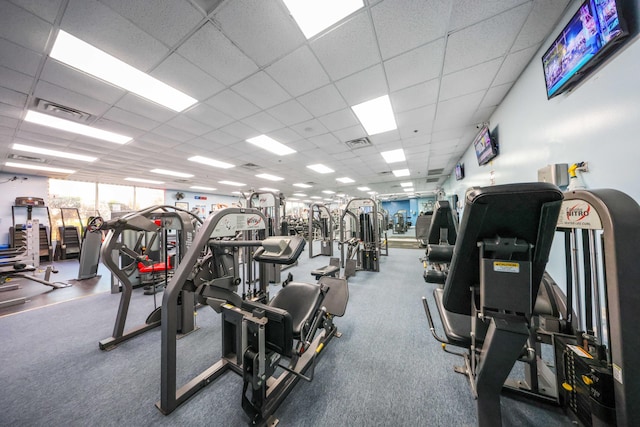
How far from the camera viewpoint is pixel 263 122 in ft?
12.5

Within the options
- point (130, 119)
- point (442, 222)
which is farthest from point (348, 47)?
point (130, 119)

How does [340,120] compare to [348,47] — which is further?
[340,120]

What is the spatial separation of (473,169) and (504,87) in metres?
2.65

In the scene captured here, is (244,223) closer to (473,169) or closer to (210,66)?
(210,66)

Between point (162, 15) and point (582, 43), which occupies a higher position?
point (162, 15)

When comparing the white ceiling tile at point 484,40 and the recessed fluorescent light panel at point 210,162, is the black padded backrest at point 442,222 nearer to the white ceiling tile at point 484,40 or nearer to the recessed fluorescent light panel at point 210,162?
the white ceiling tile at point 484,40

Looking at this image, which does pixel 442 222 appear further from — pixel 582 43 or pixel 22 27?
pixel 22 27

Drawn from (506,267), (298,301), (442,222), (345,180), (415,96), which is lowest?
(298,301)

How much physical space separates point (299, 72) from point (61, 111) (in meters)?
3.84

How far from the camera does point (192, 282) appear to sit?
1572mm

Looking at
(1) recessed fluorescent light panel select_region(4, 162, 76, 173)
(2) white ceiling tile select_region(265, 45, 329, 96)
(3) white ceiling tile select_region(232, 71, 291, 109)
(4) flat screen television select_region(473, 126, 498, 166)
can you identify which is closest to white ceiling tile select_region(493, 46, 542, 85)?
(4) flat screen television select_region(473, 126, 498, 166)

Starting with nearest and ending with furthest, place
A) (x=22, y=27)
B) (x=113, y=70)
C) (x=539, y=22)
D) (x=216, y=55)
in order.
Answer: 1. (x=22, y=27)
2. (x=539, y=22)
3. (x=216, y=55)
4. (x=113, y=70)

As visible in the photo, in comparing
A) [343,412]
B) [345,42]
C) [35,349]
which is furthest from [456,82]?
[35,349]

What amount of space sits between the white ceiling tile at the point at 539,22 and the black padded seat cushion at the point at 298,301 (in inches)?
124
